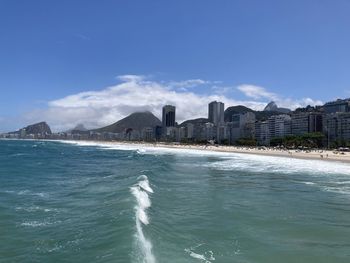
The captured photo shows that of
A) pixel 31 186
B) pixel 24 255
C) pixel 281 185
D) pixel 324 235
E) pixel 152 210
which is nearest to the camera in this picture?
pixel 24 255

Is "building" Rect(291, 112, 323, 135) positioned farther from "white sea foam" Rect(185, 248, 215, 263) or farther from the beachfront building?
"white sea foam" Rect(185, 248, 215, 263)

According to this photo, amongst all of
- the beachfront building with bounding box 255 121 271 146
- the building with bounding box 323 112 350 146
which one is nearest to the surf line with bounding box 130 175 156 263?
the building with bounding box 323 112 350 146

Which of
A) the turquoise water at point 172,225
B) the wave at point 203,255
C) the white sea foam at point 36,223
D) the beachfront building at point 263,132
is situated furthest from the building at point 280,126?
the wave at point 203,255

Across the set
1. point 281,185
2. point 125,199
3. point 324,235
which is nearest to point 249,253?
point 324,235

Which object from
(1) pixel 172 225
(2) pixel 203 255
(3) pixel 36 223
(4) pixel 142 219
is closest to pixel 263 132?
(4) pixel 142 219

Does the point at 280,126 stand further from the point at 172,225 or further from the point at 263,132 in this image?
the point at 172,225

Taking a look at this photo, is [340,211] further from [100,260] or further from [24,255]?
[24,255]

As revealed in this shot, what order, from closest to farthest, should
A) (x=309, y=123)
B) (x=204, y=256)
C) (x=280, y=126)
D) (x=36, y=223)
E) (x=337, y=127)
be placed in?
(x=204, y=256), (x=36, y=223), (x=337, y=127), (x=309, y=123), (x=280, y=126)

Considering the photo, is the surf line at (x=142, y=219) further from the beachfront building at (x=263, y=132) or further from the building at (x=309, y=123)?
the beachfront building at (x=263, y=132)
